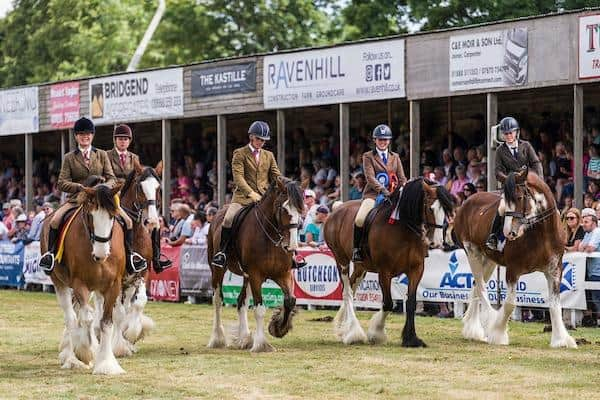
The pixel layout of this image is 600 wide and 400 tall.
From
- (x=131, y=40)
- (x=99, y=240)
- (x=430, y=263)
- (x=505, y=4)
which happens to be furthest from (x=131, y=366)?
(x=131, y=40)

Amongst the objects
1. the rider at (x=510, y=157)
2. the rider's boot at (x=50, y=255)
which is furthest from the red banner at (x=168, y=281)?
the rider's boot at (x=50, y=255)

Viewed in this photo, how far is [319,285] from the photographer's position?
22781 millimetres

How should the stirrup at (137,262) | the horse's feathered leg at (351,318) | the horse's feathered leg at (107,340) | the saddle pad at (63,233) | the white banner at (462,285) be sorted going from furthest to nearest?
the white banner at (462,285) → the horse's feathered leg at (351,318) → the stirrup at (137,262) → the saddle pad at (63,233) → the horse's feathered leg at (107,340)

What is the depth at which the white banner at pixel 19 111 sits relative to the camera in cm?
3500

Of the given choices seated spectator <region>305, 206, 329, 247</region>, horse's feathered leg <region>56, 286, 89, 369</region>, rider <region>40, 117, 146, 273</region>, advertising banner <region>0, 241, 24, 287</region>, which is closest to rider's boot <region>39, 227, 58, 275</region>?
rider <region>40, 117, 146, 273</region>

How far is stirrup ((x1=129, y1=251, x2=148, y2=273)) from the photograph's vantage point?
1453cm

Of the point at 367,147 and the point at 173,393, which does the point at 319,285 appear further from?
the point at 173,393

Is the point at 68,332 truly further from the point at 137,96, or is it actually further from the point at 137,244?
the point at 137,96

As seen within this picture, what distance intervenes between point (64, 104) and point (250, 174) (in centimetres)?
1855

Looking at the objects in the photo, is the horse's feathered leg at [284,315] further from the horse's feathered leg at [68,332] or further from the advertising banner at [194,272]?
the advertising banner at [194,272]

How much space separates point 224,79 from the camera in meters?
28.4

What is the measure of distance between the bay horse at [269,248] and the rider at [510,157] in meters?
2.69

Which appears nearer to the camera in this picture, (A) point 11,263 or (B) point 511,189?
(B) point 511,189

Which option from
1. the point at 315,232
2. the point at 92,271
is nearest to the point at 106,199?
the point at 92,271
